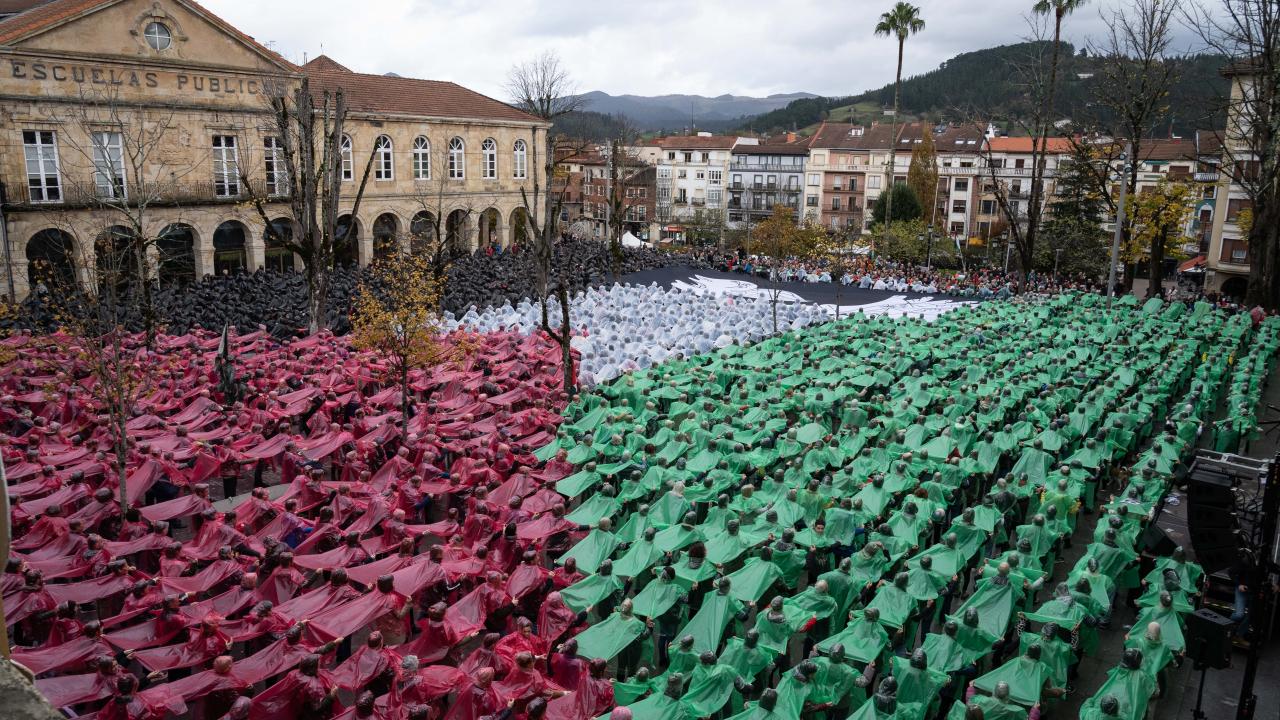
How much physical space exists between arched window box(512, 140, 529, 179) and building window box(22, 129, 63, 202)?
2153 centimetres

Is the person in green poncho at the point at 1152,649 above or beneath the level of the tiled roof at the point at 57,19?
beneath

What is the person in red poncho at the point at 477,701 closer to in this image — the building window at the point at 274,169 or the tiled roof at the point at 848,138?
the building window at the point at 274,169

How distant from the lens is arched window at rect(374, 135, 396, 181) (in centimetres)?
3856

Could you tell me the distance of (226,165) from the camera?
3284 centimetres

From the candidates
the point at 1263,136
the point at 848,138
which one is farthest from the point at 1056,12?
the point at 848,138

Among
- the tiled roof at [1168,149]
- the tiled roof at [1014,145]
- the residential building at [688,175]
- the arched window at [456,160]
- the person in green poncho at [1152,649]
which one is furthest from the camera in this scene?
the residential building at [688,175]

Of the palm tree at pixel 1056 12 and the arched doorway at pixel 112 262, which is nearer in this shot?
the arched doorway at pixel 112 262

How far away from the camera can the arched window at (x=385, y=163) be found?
38.6 metres

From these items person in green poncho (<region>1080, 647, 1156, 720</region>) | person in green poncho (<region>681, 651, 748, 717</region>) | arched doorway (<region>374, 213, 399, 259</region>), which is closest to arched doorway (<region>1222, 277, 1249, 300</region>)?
arched doorway (<region>374, 213, 399, 259</region>)

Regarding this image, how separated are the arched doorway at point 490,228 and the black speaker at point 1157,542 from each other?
37488mm

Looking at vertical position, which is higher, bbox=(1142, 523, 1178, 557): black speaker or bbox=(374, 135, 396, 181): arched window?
bbox=(374, 135, 396, 181): arched window

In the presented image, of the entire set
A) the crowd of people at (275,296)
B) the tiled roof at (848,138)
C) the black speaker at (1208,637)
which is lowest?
the black speaker at (1208,637)

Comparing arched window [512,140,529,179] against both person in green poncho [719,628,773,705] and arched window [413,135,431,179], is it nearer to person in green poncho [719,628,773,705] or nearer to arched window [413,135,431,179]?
arched window [413,135,431,179]

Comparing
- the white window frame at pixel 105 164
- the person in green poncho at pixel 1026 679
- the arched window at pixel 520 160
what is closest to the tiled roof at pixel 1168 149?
the arched window at pixel 520 160
